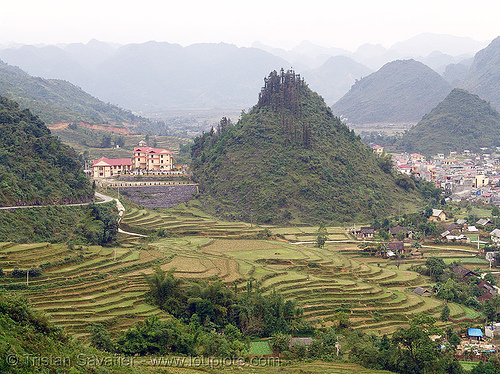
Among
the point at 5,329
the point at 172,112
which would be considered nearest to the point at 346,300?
the point at 5,329

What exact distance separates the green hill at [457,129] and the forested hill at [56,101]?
137 ft

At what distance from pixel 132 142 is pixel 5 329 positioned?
185 ft

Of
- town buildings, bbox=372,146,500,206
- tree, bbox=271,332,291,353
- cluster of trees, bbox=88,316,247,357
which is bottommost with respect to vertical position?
tree, bbox=271,332,291,353

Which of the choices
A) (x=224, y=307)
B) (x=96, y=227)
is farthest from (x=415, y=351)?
(x=96, y=227)

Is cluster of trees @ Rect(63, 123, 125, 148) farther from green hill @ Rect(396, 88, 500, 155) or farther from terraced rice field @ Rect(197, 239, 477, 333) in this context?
green hill @ Rect(396, 88, 500, 155)

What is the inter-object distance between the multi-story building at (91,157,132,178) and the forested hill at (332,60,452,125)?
74.6m

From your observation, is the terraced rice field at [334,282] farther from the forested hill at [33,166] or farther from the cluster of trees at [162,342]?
the forested hill at [33,166]

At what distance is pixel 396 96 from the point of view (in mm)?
121688

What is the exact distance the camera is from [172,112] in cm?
15512

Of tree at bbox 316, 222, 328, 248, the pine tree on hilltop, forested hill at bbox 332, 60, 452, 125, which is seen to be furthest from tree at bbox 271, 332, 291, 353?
forested hill at bbox 332, 60, 452, 125

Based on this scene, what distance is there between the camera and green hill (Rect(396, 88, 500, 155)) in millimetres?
74125

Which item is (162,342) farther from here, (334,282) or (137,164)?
(137,164)

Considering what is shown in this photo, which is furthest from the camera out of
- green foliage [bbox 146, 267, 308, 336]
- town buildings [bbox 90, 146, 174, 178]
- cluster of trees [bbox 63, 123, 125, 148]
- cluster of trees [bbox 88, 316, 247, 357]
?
cluster of trees [bbox 63, 123, 125, 148]

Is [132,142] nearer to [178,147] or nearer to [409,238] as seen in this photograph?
[178,147]
